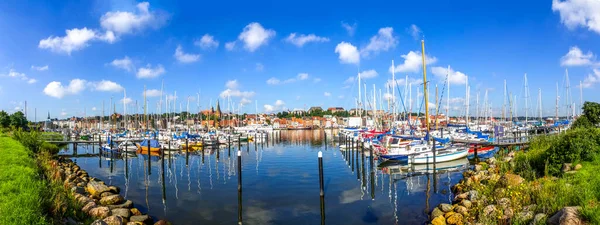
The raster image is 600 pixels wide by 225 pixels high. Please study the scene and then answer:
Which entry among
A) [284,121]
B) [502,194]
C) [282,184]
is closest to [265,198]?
[282,184]

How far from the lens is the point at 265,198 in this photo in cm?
2042

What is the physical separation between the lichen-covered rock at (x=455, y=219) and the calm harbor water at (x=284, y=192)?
7.00 feet

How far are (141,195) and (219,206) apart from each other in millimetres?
6593

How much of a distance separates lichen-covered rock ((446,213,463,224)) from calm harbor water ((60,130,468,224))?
2133 mm

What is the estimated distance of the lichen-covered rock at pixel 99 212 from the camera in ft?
42.7

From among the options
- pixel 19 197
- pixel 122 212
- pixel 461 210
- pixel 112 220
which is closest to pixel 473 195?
pixel 461 210

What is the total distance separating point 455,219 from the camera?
13.4 metres

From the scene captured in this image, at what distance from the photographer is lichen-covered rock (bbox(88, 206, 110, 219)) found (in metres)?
13.0

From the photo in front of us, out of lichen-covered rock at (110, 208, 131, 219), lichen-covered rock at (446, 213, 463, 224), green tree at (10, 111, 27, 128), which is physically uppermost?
green tree at (10, 111, 27, 128)

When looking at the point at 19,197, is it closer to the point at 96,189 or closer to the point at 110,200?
the point at 110,200

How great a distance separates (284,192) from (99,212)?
1110 centimetres

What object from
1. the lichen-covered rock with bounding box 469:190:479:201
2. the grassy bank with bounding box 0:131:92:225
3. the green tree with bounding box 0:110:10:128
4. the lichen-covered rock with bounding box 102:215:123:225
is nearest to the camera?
the grassy bank with bounding box 0:131:92:225

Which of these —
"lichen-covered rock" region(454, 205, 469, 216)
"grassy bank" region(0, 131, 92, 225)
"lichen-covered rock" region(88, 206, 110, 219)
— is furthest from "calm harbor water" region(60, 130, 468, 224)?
"grassy bank" region(0, 131, 92, 225)

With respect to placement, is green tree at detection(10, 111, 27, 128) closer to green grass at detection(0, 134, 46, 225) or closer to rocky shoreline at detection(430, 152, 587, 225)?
green grass at detection(0, 134, 46, 225)
